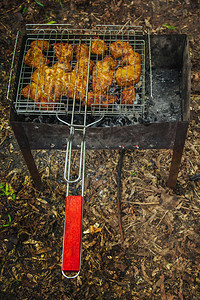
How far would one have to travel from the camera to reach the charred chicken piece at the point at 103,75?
4.24 metres

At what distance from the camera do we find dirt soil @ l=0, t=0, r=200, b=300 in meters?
4.27

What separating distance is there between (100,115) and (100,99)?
0.21m

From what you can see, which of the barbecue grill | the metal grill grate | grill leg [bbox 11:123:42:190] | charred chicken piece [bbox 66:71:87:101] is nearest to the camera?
the barbecue grill

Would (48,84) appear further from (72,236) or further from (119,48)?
(72,236)

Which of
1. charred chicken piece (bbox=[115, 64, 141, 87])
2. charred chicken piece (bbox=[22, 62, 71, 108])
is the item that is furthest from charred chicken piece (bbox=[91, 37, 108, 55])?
charred chicken piece (bbox=[22, 62, 71, 108])

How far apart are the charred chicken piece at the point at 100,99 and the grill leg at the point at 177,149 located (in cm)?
87

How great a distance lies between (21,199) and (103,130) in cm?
185

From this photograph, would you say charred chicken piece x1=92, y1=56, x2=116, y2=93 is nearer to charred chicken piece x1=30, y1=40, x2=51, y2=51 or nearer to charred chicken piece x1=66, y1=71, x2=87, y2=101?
charred chicken piece x1=66, y1=71, x2=87, y2=101

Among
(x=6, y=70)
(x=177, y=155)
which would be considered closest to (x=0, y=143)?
(x=6, y=70)

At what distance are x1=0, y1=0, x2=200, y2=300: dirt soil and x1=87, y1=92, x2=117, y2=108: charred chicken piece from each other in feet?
4.35

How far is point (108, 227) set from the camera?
4695 millimetres

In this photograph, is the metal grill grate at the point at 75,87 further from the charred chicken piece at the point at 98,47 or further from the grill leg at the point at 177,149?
the grill leg at the point at 177,149

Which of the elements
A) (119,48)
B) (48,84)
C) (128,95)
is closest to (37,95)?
(48,84)

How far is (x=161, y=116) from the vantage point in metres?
4.85
